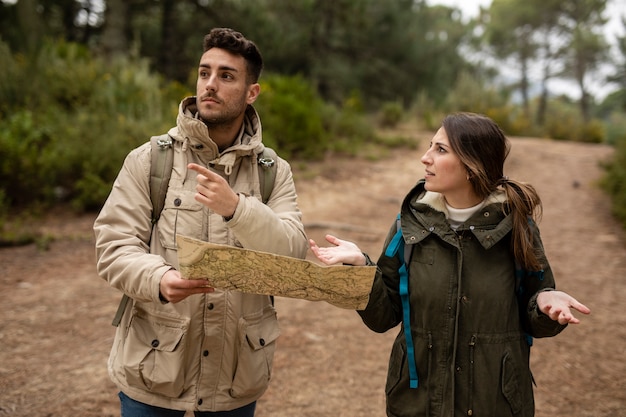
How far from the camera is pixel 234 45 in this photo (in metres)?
2.04

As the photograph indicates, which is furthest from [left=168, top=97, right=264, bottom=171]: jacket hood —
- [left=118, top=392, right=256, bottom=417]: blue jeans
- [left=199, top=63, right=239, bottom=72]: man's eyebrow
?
[left=118, top=392, right=256, bottom=417]: blue jeans

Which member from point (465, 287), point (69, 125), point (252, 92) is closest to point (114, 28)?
point (69, 125)

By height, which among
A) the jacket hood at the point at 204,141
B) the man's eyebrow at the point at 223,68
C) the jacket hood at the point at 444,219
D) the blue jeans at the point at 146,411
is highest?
the man's eyebrow at the point at 223,68

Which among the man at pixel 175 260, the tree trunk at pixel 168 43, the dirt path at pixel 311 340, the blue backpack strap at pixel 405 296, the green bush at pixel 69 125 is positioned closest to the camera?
the man at pixel 175 260

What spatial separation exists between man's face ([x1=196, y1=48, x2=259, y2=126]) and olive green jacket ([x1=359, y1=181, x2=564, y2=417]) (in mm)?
797

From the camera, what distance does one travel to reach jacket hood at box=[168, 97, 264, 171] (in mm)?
1854

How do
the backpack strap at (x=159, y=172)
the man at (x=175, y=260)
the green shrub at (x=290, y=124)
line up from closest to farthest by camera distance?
the man at (x=175, y=260) → the backpack strap at (x=159, y=172) → the green shrub at (x=290, y=124)

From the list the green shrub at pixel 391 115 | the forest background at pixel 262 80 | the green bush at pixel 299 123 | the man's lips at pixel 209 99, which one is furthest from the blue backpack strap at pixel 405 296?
the green shrub at pixel 391 115

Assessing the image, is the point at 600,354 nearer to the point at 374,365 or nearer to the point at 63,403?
the point at 374,365

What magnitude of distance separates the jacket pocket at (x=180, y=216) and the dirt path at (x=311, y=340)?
6.47ft

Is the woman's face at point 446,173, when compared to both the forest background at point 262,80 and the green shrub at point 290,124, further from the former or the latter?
the green shrub at point 290,124

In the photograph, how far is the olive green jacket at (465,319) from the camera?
6.25 feet

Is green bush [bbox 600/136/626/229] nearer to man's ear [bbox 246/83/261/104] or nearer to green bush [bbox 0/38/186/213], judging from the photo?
man's ear [bbox 246/83/261/104]

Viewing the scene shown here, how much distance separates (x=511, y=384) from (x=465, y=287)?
1.26 ft
